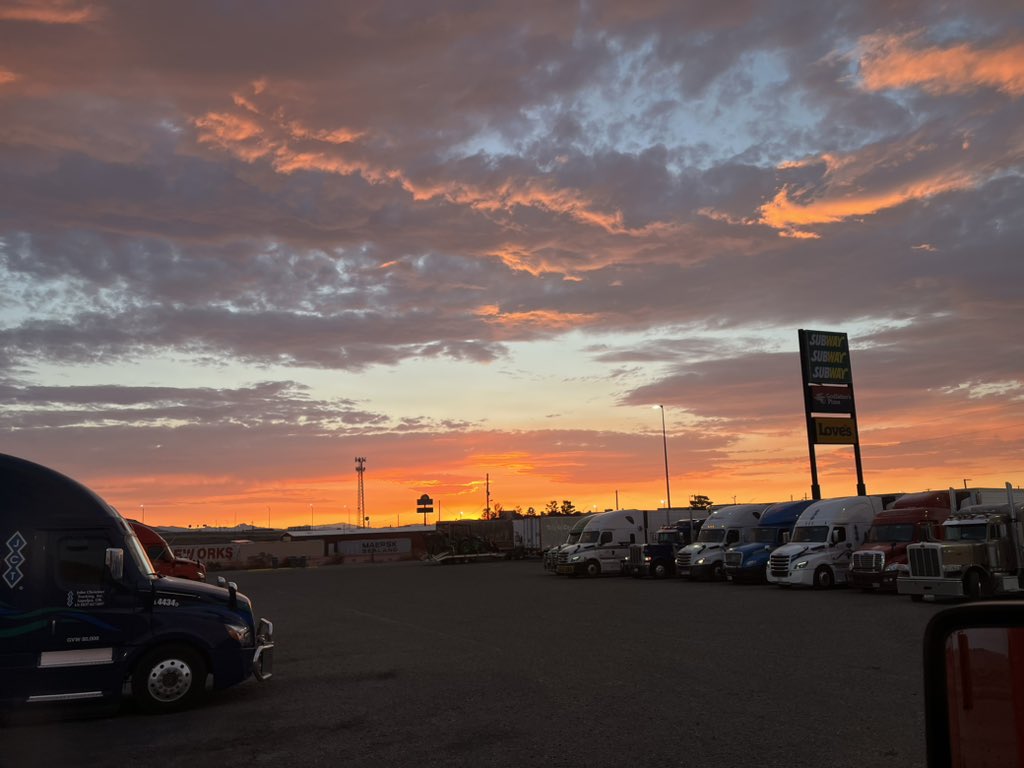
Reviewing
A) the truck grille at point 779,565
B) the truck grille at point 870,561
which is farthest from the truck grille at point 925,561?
the truck grille at point 779,565

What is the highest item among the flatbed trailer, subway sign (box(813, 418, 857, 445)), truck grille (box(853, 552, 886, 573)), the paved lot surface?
subway sign (box(813, 418, 857, 445))

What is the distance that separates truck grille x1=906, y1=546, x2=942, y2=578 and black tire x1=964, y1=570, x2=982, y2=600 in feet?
3.11

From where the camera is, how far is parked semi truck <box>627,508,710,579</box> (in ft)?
128

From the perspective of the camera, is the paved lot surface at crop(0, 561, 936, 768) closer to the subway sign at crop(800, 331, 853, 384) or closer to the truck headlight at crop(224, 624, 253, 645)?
the truck headlight at crop(224, 624, 253, 645)

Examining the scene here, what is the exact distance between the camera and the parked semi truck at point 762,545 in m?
32.3

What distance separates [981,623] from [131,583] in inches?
423

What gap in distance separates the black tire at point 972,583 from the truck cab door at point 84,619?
67.8 feet

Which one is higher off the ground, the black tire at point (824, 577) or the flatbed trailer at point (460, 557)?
the black tire at point (824, 577)

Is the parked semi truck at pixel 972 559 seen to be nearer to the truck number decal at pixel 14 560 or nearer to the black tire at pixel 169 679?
the black tire at pixel 169 679

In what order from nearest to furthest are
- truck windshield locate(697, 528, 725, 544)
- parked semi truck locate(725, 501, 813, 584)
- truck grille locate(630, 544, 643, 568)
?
1. parked semi truck locate(725, 501, 813, 584)
2. truck windshield locate(697, 528, 725, 544)
3. truck grille locate(630, 544, 643, 568)

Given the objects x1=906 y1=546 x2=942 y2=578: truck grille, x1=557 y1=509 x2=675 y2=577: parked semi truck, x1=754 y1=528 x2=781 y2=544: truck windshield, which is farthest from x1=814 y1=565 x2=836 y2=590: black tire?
x1=557 y1=509 x2=675 y2=577: parked semi truck

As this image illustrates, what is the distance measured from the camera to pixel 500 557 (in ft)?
219

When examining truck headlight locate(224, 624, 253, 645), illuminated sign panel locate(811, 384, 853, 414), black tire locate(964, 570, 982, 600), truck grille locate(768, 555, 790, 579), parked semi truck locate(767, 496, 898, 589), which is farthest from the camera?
illuminated sign panel locate(811, 384, 853, 414)

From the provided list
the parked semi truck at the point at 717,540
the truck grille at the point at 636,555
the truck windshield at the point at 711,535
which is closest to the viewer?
the parked semi truck at the point at 717,540
